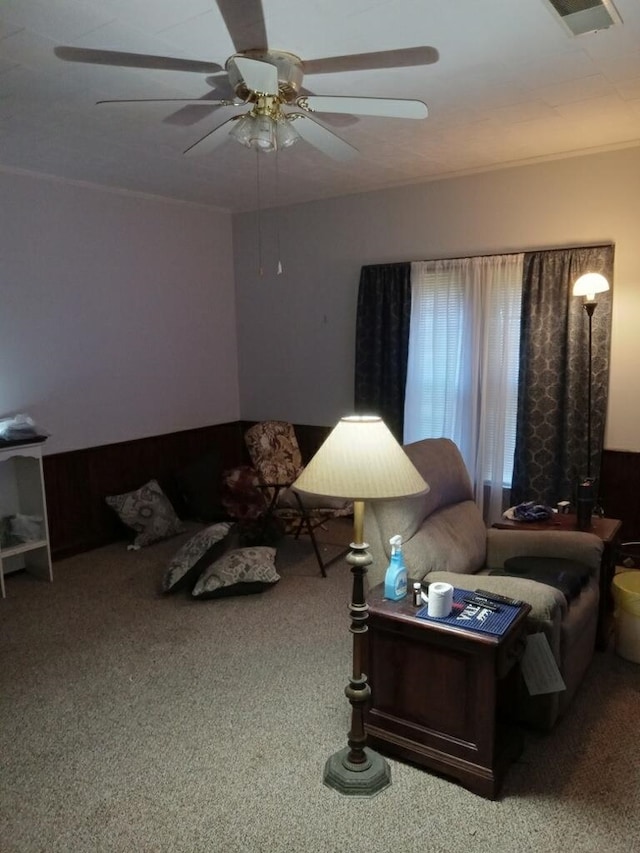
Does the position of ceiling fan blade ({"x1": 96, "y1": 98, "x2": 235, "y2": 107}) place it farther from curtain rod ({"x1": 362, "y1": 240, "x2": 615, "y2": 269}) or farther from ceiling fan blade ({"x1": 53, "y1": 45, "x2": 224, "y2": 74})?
curtain rod ({"x1": 362, "y1": 240, "x2": 615, "y2": 269})

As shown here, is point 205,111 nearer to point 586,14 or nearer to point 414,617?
point 586,14

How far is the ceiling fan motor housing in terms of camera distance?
228 cm

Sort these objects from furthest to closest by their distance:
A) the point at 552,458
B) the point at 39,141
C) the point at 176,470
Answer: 1. the point at 176,470
2. the point at 552,458
3. the point at 39,141

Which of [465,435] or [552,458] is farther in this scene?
[465,435]

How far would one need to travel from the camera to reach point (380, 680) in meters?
2.21

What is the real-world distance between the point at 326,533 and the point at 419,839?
9.52ft


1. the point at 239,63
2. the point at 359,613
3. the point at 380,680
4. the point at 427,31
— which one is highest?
the point at 427,31

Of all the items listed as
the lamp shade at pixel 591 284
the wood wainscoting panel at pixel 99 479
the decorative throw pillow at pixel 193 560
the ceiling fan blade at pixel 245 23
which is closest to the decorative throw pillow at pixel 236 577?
the decorative throw pillow at pixel 193 560

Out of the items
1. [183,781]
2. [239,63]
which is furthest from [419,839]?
[239,63]

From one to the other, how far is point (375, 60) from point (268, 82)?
2.18 ft

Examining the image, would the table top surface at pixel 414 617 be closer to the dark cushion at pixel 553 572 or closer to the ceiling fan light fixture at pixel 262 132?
the dark cushion at pixel 553 572

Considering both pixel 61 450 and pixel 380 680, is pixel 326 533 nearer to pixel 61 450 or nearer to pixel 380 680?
pixel 61 450

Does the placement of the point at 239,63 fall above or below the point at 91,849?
above

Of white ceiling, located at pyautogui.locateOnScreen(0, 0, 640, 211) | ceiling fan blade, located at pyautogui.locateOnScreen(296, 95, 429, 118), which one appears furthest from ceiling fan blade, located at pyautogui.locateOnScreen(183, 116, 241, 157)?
ceiling fan blade, located at pyautogui.locateOnScreen(296, 95, 429, 118)
